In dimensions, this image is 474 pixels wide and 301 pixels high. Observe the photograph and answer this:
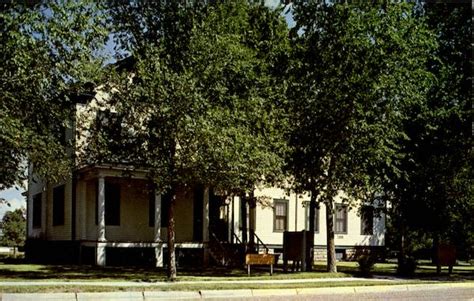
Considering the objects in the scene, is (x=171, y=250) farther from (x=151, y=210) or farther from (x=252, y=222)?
(x=252, y=222)

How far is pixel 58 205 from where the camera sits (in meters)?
29.6

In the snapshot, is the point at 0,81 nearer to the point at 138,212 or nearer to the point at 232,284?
the point at 232,284

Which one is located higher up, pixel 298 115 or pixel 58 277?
pixel 298 115

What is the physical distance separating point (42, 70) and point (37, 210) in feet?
56.5

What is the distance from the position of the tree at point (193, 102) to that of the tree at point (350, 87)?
2102 millimetres

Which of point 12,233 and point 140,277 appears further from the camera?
point 12,233

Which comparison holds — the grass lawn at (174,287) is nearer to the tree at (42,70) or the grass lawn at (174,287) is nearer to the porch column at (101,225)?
the tree at (42,70)

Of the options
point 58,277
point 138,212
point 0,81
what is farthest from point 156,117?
point 138,212

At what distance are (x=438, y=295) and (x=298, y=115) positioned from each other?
295 inches

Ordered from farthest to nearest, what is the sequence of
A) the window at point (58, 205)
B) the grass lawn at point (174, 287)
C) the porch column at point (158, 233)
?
the window at point (58, 205) < the porch column at point (158, 233) < the grass lawn at point (174, 287)

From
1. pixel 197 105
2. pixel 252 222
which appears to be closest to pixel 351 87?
pixel 197 105

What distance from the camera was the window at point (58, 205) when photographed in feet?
95.3

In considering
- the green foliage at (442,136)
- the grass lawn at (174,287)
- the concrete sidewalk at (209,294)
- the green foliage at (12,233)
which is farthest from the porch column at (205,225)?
the green foliage at (12,233)

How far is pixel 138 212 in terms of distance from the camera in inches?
1076
